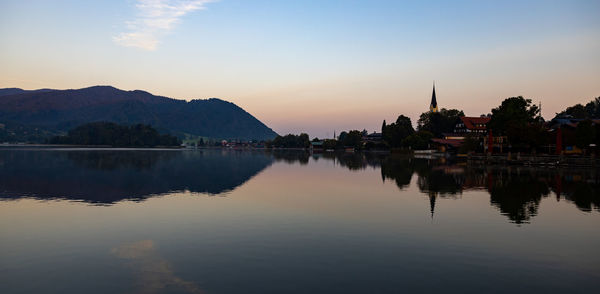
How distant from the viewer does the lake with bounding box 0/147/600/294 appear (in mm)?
13492

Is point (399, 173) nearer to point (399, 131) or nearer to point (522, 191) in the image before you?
point (522, 191)

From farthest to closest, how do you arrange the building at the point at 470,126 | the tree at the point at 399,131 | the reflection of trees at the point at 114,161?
1. the tree at the point at 399,131
2. the building at the point at 470,126
3. the reflection of trees at the point at 114,161

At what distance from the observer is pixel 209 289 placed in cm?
1277

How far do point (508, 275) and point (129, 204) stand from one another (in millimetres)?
26231

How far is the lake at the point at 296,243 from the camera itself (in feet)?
44.3

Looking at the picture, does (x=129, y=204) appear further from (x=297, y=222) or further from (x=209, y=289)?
(x=209, y=289)

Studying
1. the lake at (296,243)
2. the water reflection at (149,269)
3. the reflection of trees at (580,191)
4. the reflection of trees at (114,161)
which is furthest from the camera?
→ the reflection of trees at (114,161)

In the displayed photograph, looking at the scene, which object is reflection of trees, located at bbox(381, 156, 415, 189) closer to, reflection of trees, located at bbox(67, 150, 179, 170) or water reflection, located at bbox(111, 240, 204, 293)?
water reflection, located at bbox(111, 240, 204, 293)

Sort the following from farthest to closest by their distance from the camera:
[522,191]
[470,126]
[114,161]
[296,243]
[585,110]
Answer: [470,126] → [585,110] → [114,161] → [522,191] → [296,243]

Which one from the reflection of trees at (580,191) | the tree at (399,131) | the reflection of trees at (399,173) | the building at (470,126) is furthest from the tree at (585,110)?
the reflection of trees at (580,191)

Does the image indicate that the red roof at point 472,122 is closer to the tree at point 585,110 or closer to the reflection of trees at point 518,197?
the tree at point 585,110

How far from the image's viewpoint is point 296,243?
1894 centimetres

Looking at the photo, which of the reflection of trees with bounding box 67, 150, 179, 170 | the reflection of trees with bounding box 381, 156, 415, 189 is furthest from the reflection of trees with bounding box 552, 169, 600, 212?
the reflection of trees with bounding box 67, 150, 179, 170

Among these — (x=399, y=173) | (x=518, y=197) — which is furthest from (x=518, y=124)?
(x=518, y=197)
